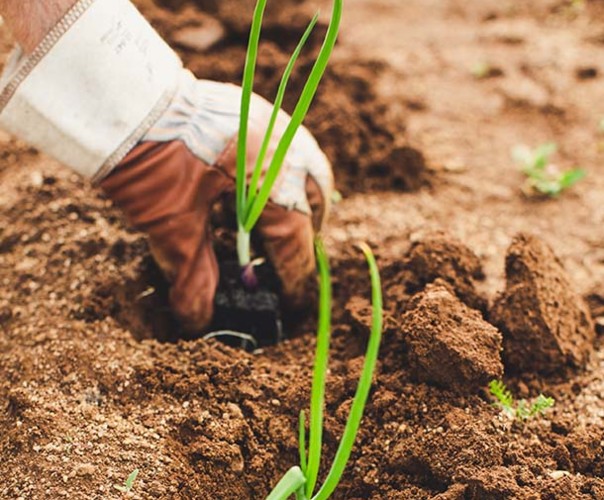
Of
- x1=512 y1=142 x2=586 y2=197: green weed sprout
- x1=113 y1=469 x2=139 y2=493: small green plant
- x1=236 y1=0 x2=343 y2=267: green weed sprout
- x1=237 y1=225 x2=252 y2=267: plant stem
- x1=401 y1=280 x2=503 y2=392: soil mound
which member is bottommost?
x1=113 y1=469 x2=139 y2=493: small green plant

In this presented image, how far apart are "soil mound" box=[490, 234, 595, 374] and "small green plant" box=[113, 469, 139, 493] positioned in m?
0.82

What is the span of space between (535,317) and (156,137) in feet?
2.91

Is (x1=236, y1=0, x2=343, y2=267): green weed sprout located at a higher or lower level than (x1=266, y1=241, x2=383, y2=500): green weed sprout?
higher

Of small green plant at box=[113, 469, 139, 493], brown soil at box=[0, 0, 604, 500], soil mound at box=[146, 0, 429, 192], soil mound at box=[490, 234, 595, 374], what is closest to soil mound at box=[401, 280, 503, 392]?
brown soil at box=[0, 0, 604, 500]

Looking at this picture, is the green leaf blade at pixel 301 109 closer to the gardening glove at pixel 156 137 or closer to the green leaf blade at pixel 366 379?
the gardening glove at pixel 156 137

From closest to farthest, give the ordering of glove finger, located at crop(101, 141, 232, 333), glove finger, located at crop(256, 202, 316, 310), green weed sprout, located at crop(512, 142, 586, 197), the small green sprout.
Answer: glove finger, located at crop(101, 141, 232, 333) → glove finger, located at crop(256, 202, 316, 310) → green weed sprout, located at crop(512, 142, 586, 197) → the small green sprout

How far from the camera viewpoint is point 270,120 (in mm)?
1546

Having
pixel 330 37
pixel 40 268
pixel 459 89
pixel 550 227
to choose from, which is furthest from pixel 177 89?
pixel 459 89

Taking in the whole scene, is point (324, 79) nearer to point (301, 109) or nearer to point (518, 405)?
point (301, 109)

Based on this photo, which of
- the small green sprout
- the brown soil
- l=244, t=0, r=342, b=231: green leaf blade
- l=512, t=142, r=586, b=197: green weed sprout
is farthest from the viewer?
the small green sprout

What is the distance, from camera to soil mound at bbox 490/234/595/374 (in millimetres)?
1733

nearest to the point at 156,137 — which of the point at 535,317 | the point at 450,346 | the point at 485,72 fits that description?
the point at 450,346

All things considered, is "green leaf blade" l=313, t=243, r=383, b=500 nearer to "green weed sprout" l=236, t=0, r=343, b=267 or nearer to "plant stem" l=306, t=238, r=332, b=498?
"plant stem" l=306, t=238, r=332, b=498

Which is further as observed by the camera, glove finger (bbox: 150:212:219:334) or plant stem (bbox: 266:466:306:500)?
glove finger (bbox: 150:212:219:334)
